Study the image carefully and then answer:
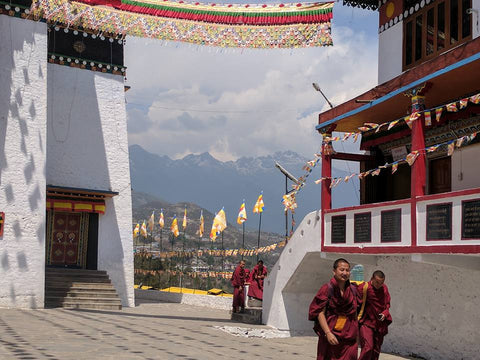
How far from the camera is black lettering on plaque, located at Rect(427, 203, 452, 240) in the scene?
9781 millimetres

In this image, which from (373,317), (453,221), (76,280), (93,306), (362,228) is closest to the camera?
(373,317)

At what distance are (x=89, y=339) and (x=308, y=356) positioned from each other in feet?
11.4

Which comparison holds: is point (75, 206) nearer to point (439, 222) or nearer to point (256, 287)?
point (256, 287)

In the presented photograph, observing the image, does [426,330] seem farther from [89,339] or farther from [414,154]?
[89,339]

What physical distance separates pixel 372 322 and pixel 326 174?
558 cm

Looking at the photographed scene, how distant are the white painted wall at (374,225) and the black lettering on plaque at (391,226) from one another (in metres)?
0.07

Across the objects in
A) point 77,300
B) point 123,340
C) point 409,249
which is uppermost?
point 409,249

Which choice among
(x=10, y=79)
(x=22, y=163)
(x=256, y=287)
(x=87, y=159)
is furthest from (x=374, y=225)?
(x=87, y=159)

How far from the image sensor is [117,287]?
69.5 ft

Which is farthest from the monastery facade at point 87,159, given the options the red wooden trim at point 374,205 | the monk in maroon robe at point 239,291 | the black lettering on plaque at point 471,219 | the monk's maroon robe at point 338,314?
the monk's maroon robe at point 338,314

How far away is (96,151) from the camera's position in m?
21.5

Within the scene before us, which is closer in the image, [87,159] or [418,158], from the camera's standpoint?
[418,158]

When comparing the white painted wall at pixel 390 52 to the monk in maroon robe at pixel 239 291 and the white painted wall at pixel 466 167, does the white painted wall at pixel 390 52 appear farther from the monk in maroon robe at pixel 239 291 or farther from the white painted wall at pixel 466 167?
the monk in maroon robe at pixel 239 291

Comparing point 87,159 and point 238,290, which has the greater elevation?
point 87,159
